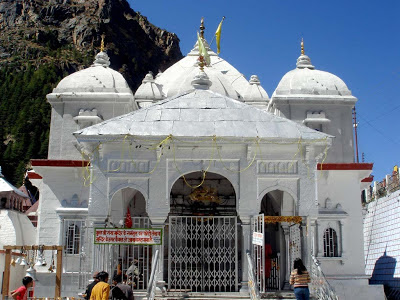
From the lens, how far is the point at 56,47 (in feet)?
369

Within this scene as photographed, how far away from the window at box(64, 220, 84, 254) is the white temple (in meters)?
0.03

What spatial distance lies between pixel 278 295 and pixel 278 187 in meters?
2.89

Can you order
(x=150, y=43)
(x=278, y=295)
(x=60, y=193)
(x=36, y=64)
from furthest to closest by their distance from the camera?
(x=150, y=43) < (x=36, y=64) < (x=60, y=193) < (x=278, y=295)

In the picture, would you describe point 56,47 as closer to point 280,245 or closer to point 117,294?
point 280,245

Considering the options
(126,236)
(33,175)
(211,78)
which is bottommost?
(126,236)

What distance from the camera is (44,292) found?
17500 mm

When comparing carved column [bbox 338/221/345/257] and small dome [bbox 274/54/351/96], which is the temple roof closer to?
carved column [bbox 338/221/345/257]

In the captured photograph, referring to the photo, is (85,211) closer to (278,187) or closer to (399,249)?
(278,187)

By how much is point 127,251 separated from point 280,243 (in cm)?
495

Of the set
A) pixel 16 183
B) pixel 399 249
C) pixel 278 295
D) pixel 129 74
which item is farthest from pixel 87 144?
pixel 129 74

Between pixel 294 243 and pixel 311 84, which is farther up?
pixel 311 84

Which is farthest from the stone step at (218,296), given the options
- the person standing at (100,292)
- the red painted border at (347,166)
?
the red painted border at (347,166)

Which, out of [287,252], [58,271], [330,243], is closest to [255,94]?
[330,243]

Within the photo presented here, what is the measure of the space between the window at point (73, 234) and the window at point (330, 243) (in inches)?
321
